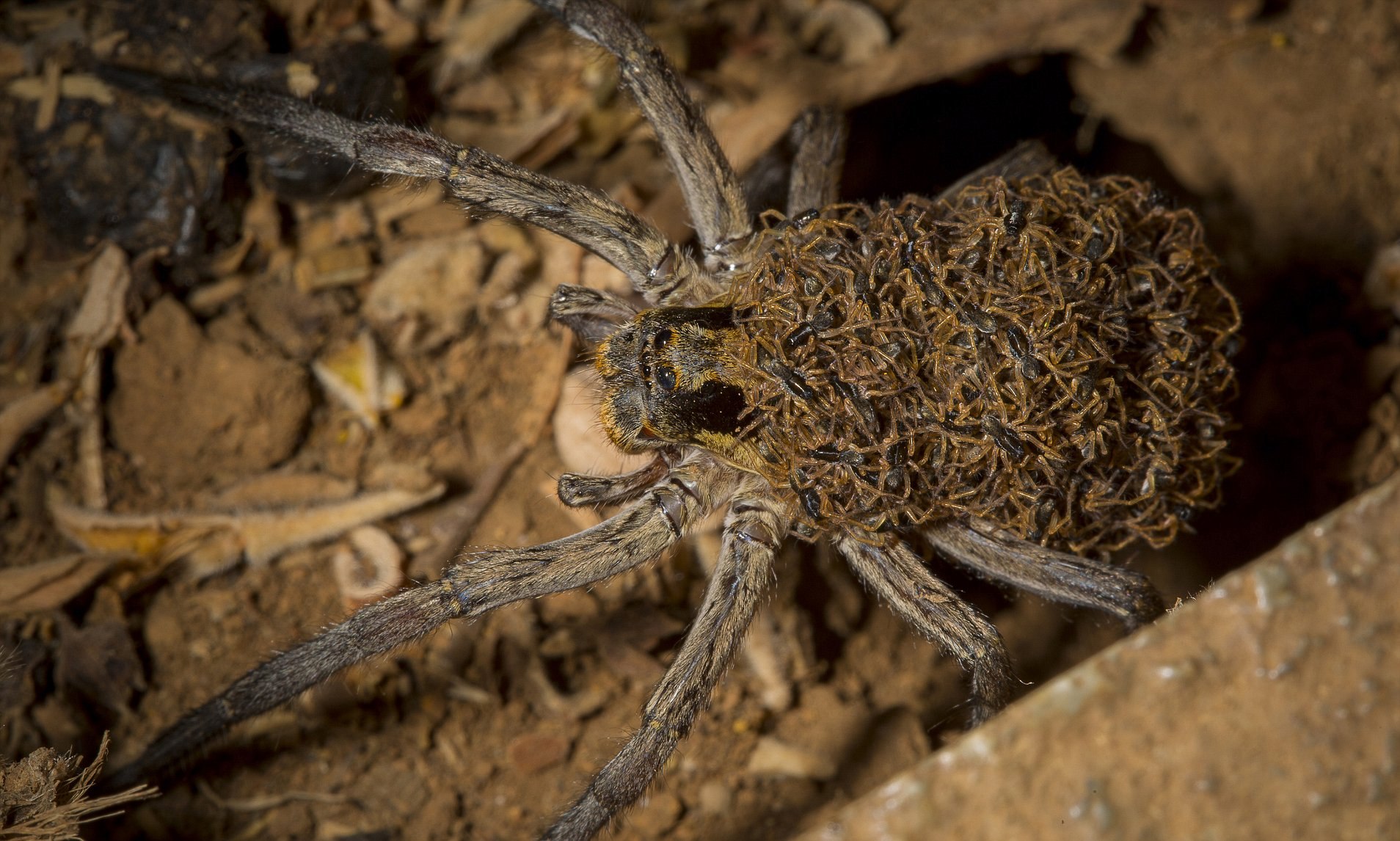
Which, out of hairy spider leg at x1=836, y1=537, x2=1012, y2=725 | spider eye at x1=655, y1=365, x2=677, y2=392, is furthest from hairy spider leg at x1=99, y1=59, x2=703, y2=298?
hairy spider leg at x1=836, y1=537, x2=1012, y2=725

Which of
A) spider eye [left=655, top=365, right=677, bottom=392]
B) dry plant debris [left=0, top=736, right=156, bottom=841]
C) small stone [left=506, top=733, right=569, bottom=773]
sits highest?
spider eye [left=655, top=365, right=677, bottom=392]

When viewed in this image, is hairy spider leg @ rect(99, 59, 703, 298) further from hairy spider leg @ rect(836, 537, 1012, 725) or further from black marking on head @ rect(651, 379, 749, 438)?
hairy spider leg @ rect(836, 537, 1012, 725)

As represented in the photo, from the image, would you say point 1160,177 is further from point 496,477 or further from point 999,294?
point 496,477

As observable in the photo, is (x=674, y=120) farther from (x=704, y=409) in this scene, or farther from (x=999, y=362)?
(x=999, y=362)

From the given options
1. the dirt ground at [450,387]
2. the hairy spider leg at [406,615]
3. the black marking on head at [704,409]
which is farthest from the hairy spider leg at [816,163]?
the hairy spider leg at [406,615]

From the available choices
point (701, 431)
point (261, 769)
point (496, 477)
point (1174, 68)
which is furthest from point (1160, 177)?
Answer: point (261, 769)

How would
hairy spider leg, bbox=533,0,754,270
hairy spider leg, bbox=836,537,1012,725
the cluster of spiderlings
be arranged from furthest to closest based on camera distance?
hairy spider leg, bbox=533,0,754,270, hairy spider leg, bbox=836,537,1012,725, the cluster of spiderlings

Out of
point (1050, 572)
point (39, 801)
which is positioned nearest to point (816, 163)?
point (1050, 572)
